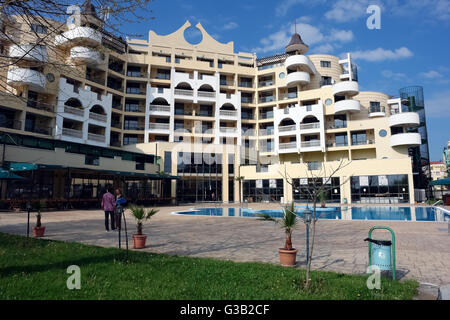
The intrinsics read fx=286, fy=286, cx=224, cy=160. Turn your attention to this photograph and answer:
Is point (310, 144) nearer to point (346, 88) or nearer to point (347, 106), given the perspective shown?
point (347, 106)

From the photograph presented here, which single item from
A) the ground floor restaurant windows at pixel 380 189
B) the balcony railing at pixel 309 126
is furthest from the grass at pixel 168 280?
the balcony railing at pixel 309 126


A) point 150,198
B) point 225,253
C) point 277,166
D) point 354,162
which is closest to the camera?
point 225,253

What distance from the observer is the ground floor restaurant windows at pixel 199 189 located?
1519 inches

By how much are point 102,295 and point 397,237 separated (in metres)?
9.91

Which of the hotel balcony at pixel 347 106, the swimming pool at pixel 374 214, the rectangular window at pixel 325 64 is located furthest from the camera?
the rectangular window at pixel 325 64

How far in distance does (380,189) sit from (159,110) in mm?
30429

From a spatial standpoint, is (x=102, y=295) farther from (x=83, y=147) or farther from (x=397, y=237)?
(x=83, y=147)

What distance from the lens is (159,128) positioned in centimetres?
4109

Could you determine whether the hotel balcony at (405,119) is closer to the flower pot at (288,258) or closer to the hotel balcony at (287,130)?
the hotel balcony at (287,130)

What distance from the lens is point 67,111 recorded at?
32250 millimetres

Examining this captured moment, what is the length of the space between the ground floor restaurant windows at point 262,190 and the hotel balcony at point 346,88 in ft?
49.0

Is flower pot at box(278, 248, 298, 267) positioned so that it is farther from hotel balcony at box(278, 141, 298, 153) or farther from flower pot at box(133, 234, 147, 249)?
hotel balcony at box(278, 141, 298, 153)
